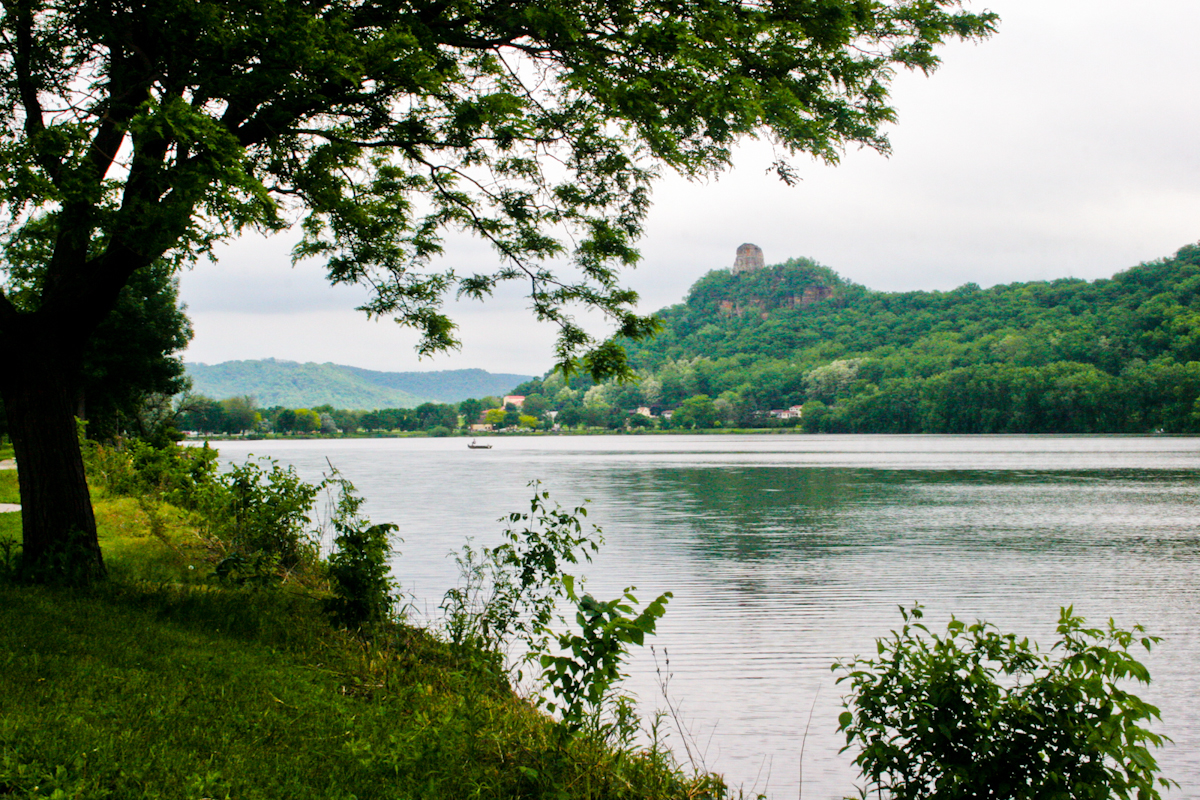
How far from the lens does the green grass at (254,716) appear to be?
4500mm

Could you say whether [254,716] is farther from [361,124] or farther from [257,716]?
[361,124]

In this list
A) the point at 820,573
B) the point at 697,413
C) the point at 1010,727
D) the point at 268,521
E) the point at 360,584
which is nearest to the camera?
the point at 1010,727

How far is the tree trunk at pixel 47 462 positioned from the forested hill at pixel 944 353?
2155 inches

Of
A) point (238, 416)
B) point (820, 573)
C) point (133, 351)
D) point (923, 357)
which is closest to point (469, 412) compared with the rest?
point (238, 416)

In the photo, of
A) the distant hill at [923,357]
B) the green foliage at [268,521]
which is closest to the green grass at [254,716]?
the green foliage at [268,521]

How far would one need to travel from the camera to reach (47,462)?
337 inches

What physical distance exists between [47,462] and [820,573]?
11.2 m


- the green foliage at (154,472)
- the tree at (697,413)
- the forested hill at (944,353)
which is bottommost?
the green foliage at (154,472)

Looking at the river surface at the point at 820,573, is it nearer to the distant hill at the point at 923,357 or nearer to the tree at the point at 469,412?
the distant hill at the point at 923,357

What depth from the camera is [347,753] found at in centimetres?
500

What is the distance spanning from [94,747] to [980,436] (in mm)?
112333

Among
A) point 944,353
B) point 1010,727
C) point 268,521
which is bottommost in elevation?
point 1010,727

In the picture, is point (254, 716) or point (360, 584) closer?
point (254, 716)

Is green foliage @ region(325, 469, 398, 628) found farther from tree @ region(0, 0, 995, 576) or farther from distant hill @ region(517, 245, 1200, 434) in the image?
distant hill @ region(517, 245, 1200, 434)
